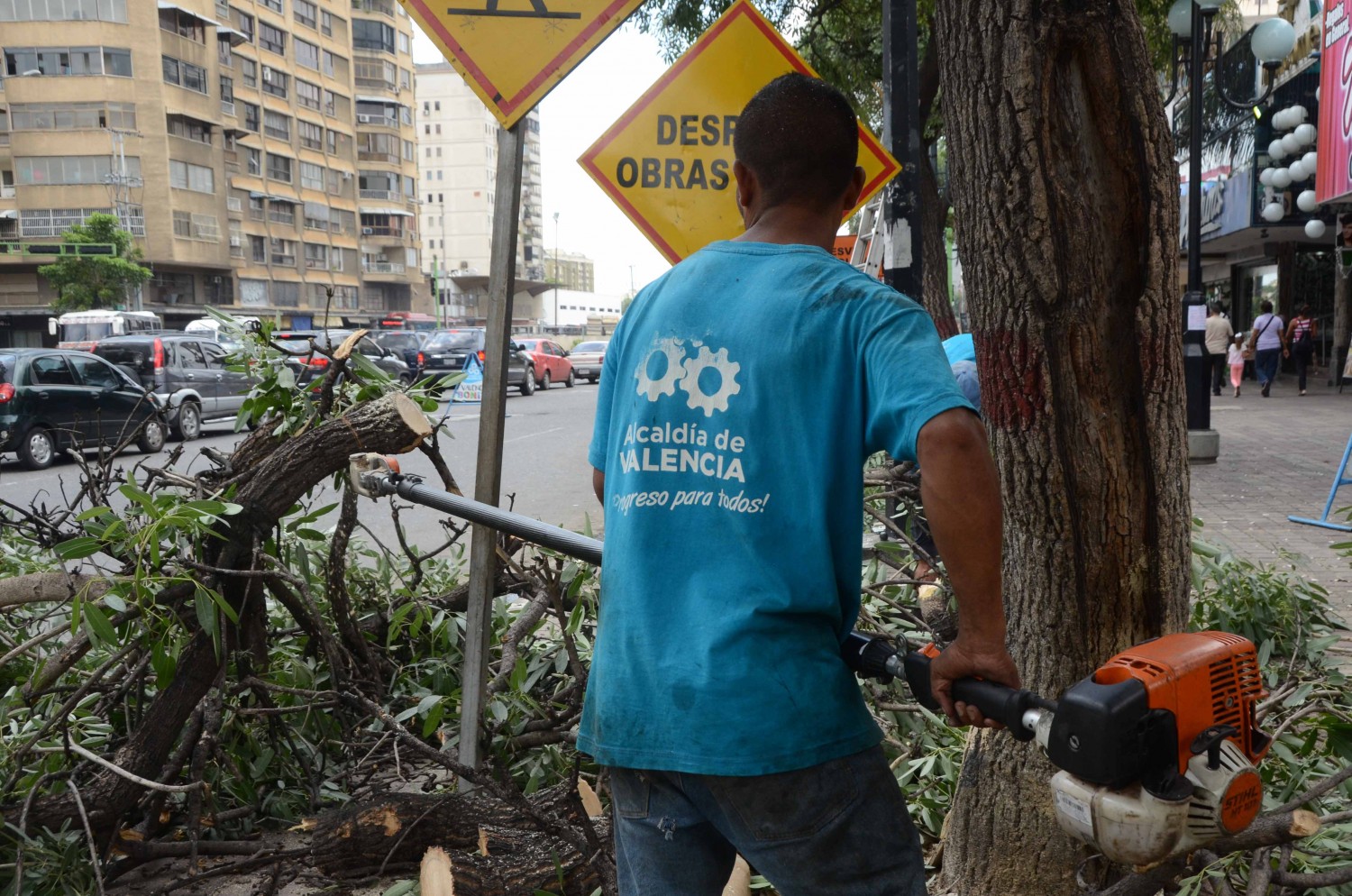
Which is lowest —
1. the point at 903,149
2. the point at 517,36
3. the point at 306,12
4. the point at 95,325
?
the point at 95,325

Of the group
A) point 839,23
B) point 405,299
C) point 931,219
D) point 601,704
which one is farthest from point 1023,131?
point 405,299

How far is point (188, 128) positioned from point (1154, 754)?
68.3m

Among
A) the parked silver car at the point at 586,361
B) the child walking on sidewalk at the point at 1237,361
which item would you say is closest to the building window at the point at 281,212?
the parked silver car at the point at 586,361

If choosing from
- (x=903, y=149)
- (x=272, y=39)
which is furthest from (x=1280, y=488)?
(x=272, y=39)

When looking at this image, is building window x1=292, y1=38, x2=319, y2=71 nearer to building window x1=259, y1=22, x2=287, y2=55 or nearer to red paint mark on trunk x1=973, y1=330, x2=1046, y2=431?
building window x1=259, y1=22, x2=287, y2=55

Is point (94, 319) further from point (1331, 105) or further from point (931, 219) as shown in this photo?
point (1331, 105)

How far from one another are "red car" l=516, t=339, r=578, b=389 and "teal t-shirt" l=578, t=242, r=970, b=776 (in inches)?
1352

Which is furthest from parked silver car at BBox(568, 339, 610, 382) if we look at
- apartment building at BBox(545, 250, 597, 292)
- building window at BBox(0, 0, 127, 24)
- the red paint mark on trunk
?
apartment building at BBox(545, 250, 597, 292)

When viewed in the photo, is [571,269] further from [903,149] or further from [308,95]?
[903,149]

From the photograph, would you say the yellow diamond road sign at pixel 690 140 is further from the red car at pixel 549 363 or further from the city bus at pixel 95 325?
the city bus at pixel 95 325

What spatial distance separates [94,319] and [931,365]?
1612 inches

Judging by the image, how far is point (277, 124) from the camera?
70.4 metres

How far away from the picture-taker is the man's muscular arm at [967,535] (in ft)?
5.17

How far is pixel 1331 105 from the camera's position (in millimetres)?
18375
